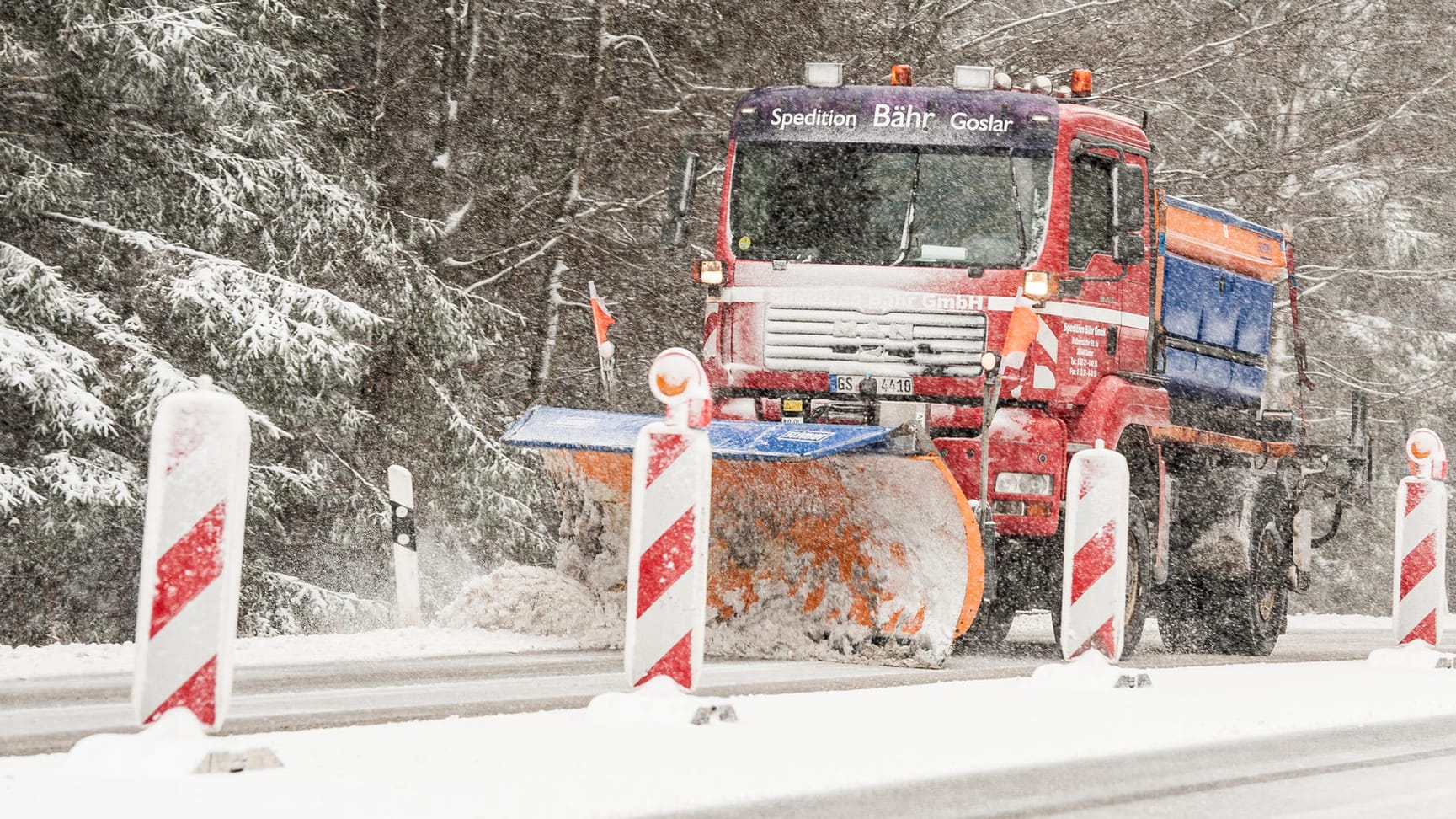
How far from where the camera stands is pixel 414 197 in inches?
792

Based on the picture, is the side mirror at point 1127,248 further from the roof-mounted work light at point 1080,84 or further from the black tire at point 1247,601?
the black tire at point 1247,601

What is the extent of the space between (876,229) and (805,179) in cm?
55

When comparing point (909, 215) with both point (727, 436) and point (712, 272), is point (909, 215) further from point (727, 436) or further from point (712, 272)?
point (727, 436)

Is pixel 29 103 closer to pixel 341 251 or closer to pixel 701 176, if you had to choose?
pixel 341 251

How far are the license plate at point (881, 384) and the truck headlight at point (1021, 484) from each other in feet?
2.28

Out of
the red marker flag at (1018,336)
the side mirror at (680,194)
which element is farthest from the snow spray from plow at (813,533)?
the side mirror at (680,194)

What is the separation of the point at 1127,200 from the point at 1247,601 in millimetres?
3441

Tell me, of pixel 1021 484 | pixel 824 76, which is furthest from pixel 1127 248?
pixel 824 76

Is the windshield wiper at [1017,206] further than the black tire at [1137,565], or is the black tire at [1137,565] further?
the black tire at [1137,565]

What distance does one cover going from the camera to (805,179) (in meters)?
11.7

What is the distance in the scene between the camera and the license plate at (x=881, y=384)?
36.7ft

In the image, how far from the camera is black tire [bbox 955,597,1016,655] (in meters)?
11.9

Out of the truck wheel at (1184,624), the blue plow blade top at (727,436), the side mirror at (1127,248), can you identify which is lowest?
the truck wheel at (1184,624)

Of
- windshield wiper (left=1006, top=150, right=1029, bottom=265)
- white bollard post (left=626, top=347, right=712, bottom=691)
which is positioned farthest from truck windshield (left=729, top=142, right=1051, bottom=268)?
white bollard post (left=626, top=347, right=712, bottom=691)
